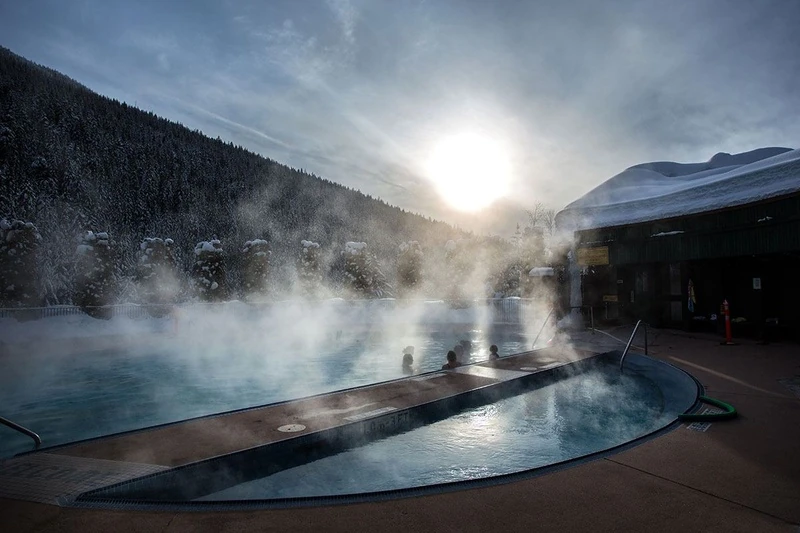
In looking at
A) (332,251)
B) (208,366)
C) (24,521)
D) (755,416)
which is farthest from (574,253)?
(332,251)

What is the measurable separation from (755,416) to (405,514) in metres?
4.81

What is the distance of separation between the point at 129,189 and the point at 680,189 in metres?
41.8

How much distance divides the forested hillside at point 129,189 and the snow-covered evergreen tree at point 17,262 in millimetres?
3434

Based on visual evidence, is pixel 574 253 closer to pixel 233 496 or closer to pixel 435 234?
pixel 233 496

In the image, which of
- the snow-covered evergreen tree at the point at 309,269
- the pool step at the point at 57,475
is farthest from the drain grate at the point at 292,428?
the snow-covered evergreen tree at the point at 309,269

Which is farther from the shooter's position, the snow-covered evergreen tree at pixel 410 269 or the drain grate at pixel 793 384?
the snow-covered evergreen tree at pixel 410 269

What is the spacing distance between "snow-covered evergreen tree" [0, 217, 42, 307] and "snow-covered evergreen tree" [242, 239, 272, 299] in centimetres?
1240

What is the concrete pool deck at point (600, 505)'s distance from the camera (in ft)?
9.94

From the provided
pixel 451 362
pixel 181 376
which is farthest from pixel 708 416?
pixel 181 376

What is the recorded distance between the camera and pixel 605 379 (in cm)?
1005

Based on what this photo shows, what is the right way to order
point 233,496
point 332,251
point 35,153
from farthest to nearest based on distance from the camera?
point 332,251 < point 35,153 < point 233,496

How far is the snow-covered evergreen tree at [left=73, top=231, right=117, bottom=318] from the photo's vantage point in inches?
826

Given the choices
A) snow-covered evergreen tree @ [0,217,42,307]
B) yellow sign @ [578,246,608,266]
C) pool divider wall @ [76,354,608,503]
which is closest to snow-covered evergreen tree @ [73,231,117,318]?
snow-covered evergreen tree @ [0,217,42,307]

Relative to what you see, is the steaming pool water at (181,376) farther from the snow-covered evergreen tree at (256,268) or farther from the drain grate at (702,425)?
the snow-covered evergreen tree at (256,268)
